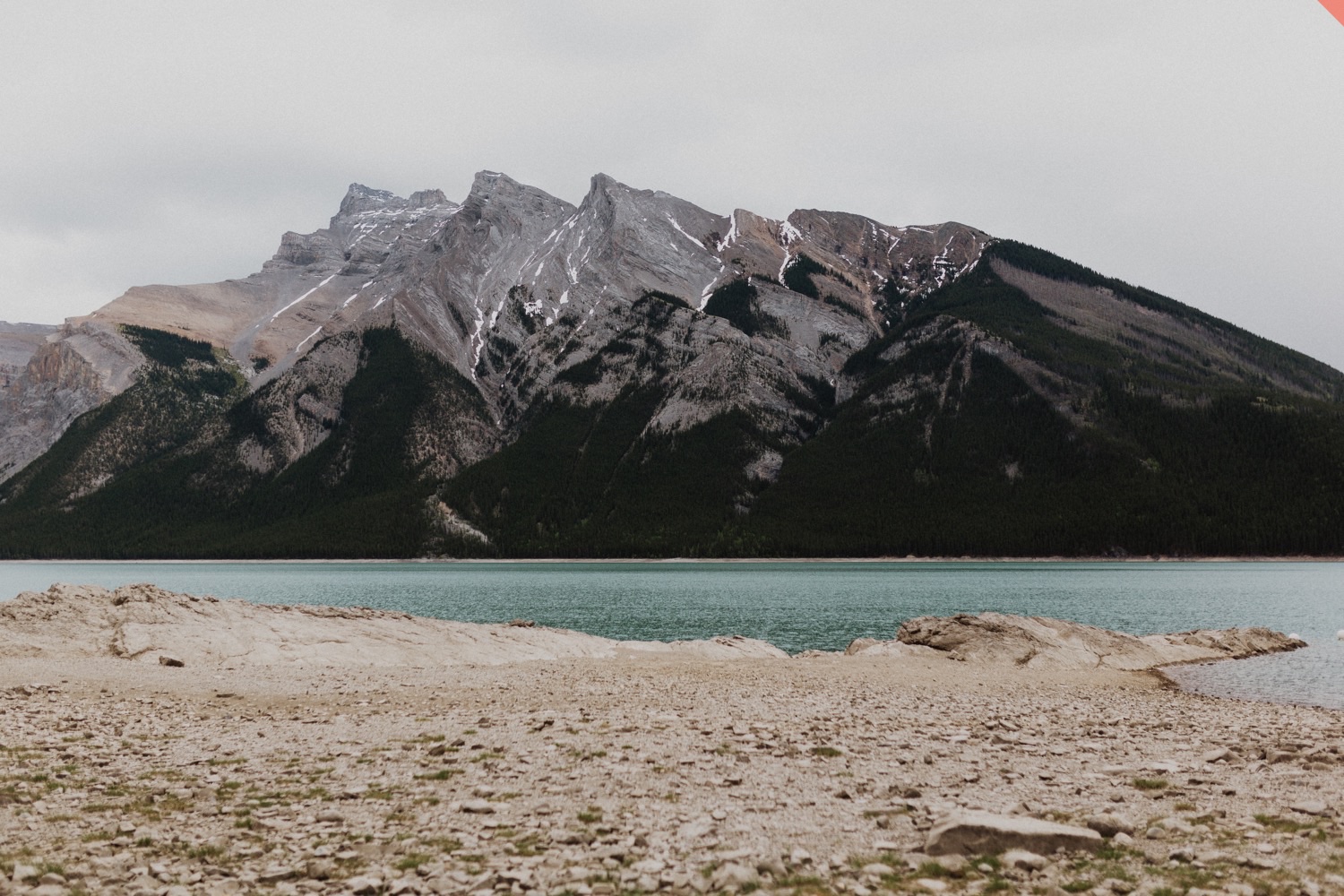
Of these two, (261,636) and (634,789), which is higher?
(634,789)

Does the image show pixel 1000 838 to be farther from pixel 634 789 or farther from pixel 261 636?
pixel 261 636

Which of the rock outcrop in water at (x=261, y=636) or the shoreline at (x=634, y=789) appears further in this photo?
the rock outcrop in water at (x=261, y=636)

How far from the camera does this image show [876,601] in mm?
82562

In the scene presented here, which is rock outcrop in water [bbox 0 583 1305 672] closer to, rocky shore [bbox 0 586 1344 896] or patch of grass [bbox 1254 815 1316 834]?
rocky shore [bbox 0 586 1344 896]

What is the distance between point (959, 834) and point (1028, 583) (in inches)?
4497

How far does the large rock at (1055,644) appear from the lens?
39.1 m

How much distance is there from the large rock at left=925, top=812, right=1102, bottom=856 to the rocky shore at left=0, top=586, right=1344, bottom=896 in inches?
1.2

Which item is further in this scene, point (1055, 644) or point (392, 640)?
point (1055, 644)

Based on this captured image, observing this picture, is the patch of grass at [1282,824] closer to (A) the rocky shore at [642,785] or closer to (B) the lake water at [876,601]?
(A) the rocky shore at [642,785]

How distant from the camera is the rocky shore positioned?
9.89 metres

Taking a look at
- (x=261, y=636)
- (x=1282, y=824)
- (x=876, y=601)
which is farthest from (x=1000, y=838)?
(x=876, y=601)

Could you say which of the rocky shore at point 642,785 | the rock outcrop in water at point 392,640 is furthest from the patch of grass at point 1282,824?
the rock outcrop in water at point 392,640

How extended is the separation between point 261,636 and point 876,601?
60267 mm

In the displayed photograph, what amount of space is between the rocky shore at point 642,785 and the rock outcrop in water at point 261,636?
112 inches
